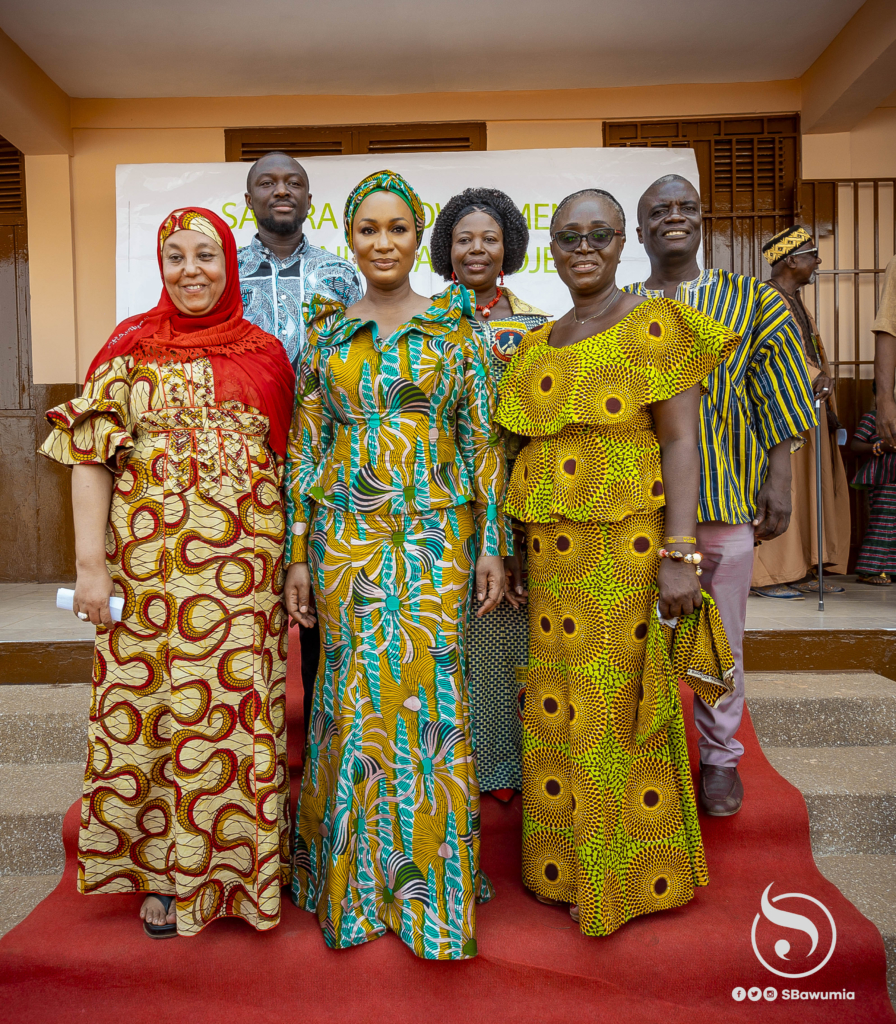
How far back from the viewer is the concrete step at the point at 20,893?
232cm

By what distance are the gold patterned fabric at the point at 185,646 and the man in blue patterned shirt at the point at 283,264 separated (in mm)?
870

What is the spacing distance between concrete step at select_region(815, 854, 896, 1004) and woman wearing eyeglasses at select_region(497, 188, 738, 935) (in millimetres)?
620

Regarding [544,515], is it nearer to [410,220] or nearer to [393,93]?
[410,220]

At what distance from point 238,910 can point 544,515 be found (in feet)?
4.38

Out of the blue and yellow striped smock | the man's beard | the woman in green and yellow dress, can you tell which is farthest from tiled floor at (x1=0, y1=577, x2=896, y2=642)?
the man's beard

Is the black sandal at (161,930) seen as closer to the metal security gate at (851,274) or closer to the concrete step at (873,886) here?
the concrete step at (873,886)

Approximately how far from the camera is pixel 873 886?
7.90 ft

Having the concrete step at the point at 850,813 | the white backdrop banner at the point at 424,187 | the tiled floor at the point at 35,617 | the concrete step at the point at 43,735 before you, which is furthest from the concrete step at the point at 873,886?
the white backdrop banner at the point at 424,187

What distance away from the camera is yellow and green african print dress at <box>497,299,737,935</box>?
1962mm

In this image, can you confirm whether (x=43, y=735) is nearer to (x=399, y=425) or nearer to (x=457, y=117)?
(x=399, y=425)

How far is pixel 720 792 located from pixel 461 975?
3.37 ft

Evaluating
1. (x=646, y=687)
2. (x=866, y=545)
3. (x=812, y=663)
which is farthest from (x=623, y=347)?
(x=866, y=545)

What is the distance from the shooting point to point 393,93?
18.2 feet

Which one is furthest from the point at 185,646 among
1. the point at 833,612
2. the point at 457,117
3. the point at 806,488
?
the point at 457,117
